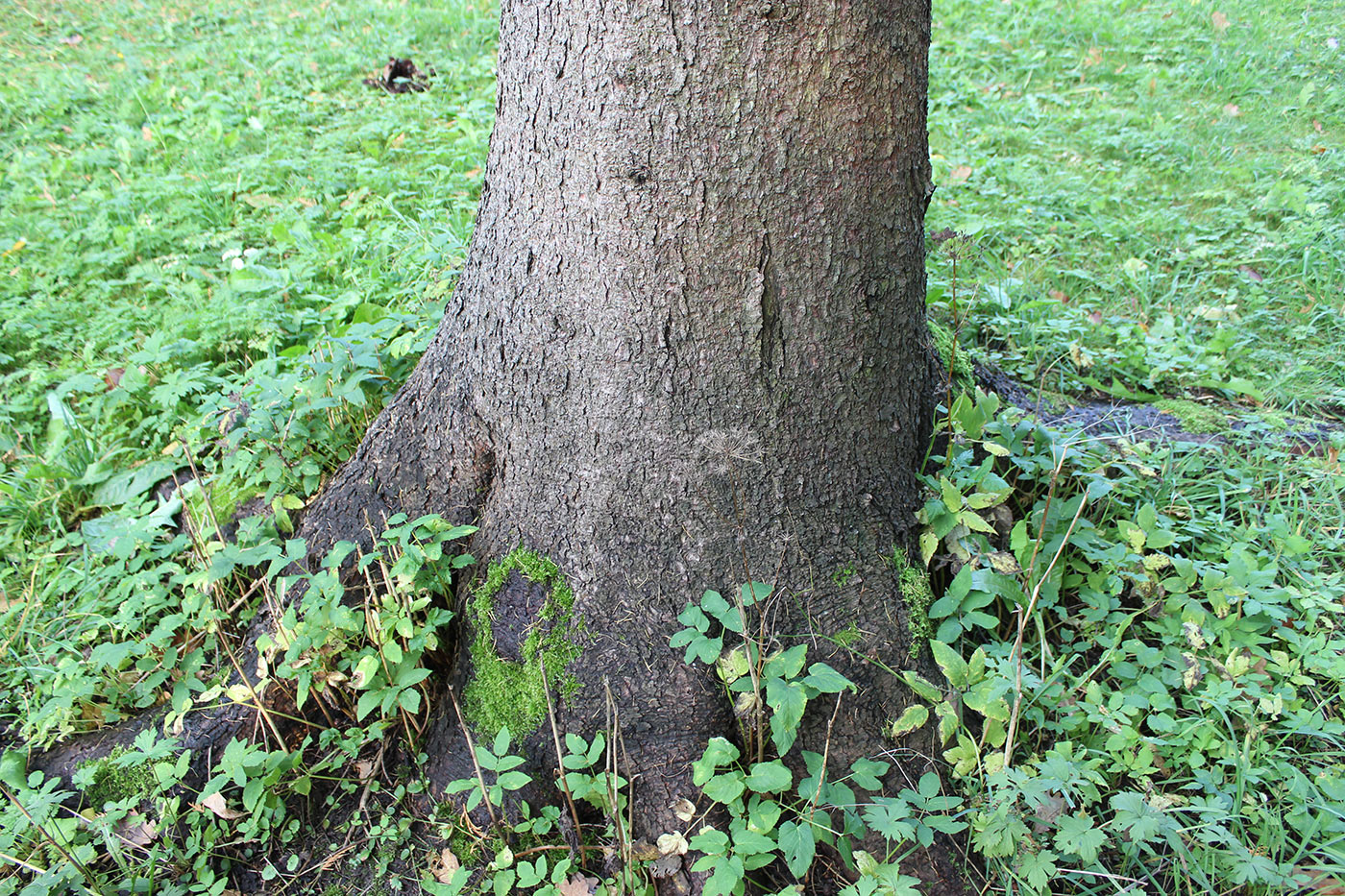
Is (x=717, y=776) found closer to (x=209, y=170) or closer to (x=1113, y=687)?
(x=1113, y=687)

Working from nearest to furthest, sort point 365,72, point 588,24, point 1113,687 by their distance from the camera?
point 588,24
point 1113,687
point 365,72

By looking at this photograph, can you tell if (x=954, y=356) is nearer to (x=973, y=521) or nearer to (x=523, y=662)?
(x=973, y=521)

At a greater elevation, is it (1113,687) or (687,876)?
(1113,687)

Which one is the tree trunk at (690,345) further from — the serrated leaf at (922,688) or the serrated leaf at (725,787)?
the serrated leaf at (725,787)

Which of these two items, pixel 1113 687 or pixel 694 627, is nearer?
pixel 694 627

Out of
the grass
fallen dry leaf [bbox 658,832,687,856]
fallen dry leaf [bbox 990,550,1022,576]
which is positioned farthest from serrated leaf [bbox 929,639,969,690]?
the grass

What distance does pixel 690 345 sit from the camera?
1.68 meters

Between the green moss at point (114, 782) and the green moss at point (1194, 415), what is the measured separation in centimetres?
321

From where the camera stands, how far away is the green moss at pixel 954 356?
2.31 m

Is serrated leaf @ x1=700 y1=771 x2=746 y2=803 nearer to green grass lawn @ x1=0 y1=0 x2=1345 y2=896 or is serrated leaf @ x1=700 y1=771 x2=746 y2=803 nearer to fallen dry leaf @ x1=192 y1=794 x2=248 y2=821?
green grass lawn @ x1=0 y1=0 x2=1345 y2=896

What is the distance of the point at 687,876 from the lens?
1.75 meters

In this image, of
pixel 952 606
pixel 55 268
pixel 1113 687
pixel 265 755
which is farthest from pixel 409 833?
pixel 55 268

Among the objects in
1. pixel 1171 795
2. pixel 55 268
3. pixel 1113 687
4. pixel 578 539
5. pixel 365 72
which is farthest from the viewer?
pixel 365 72

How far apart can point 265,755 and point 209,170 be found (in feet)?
11.8
